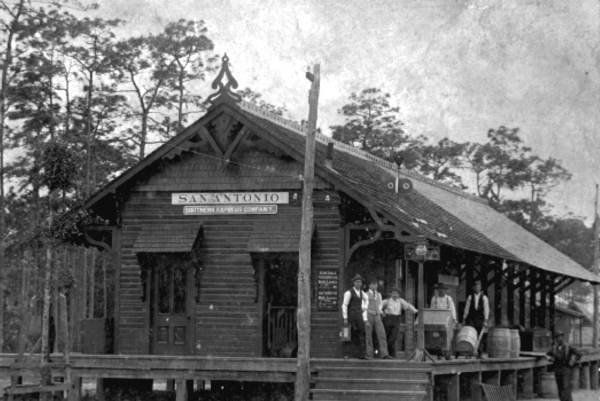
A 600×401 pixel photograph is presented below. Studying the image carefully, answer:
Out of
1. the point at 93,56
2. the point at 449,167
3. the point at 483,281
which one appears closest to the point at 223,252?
the point at 483,281

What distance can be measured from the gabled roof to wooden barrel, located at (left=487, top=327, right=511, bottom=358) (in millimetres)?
2032

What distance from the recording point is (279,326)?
74.9ft

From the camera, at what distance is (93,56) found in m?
41.7

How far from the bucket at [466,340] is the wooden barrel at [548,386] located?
5.68m

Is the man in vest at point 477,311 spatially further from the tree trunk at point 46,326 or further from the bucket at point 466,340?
the tree trunk at point 46,326

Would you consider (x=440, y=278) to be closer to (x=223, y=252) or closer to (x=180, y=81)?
(x=223, y=252)

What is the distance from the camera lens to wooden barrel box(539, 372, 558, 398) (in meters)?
26.9

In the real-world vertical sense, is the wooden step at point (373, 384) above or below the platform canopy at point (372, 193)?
below

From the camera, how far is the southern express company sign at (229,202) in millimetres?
22781

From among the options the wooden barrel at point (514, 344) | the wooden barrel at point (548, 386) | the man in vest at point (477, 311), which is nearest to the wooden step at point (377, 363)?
the man in vest at point (477, 311)

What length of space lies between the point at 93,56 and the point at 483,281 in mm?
20141

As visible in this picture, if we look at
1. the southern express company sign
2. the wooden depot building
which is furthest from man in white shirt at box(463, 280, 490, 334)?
the southern express company sign

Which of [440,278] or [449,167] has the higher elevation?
[449,167]

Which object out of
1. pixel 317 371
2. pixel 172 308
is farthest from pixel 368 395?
pixel 172 308
